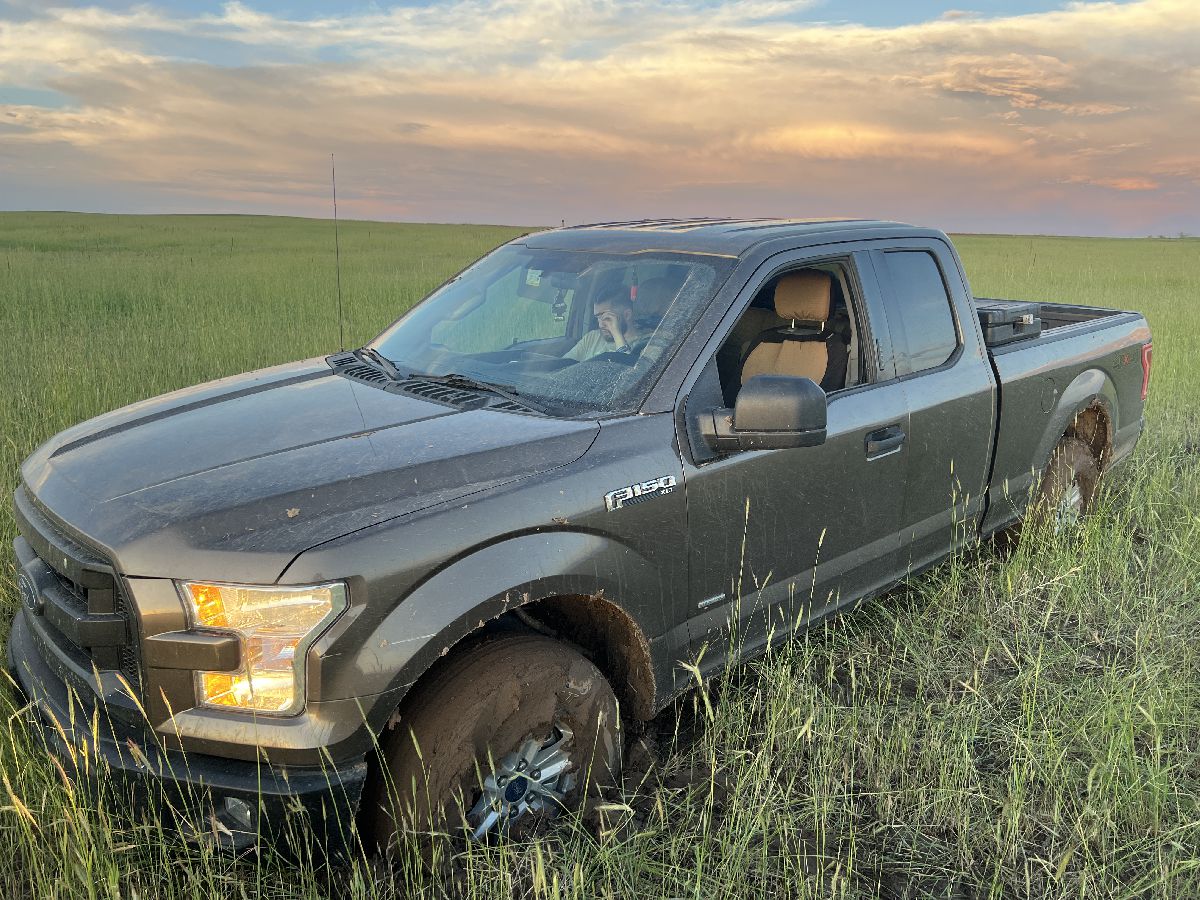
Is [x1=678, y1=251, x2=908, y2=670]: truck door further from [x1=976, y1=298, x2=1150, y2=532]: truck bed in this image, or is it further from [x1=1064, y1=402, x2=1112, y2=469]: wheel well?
[x1=1064, y1=402, x2=1112, y2=469]: wheel well

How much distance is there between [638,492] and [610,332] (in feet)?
2.59

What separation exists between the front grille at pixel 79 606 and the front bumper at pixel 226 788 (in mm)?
139

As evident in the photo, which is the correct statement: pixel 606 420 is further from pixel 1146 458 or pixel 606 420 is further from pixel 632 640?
pixel 1146 458

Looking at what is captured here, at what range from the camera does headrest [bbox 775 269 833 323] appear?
3824mm

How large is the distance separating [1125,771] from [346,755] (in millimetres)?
2396

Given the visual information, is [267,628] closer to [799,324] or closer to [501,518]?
[501,518]

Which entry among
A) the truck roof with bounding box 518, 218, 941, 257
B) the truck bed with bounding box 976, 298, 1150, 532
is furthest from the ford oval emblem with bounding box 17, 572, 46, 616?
the truck bed with bounding box 976, 298, 1150, 532

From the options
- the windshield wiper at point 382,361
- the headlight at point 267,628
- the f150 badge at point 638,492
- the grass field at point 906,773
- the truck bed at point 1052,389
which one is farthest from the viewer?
the truck bed at point 1052,389

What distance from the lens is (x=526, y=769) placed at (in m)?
2.51

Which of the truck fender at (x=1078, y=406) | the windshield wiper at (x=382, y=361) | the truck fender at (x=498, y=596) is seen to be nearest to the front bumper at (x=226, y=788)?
the truck fender at (x=498, y=596)

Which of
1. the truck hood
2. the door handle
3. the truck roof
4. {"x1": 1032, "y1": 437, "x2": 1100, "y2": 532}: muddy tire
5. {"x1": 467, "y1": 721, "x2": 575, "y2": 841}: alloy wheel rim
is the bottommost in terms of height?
{"x1": 467, "y1": 721, "x2": 575, "y2": 841}: alloy wheel rim

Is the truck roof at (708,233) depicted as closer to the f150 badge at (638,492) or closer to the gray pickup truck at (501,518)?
the gray pickup truck at (501,518)

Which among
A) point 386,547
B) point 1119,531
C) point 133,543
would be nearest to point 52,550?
point 133,543

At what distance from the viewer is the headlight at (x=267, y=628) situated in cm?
210
